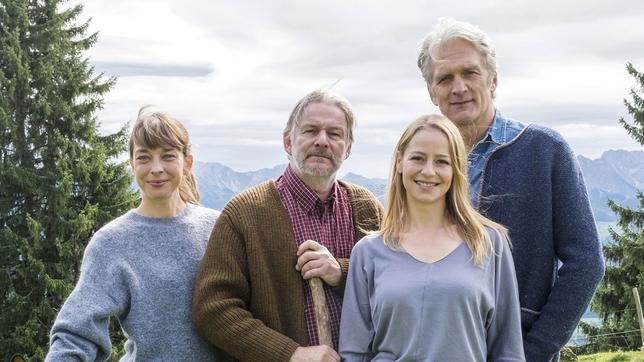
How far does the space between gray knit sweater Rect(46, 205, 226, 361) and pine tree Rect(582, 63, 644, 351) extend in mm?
21201

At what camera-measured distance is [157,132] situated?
3367 millimetres

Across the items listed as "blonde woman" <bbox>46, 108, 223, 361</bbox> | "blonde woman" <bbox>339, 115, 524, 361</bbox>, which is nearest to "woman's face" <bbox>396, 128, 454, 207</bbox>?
"blonde woman" <bbox>339, 115, 524, 361</bbox>

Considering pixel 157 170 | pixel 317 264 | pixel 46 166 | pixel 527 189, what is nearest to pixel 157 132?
pixel 157 170

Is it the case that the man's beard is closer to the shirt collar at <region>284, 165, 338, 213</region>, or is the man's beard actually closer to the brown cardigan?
the shirt collar at <region>284, 165, 338, 213</region>

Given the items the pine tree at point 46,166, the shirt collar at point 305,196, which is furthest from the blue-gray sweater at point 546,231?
the pine tree at point 46,166

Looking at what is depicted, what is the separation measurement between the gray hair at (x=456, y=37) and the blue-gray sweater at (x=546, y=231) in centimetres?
37

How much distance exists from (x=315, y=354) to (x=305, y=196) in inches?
31.1

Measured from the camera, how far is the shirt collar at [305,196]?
3461mm

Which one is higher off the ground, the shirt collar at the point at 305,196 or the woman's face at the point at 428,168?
the woman's face at the point at 428,168

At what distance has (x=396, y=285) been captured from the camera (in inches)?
111

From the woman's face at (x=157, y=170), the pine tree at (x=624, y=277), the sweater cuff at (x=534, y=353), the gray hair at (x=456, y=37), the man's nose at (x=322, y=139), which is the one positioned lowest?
the pine tree at (x=624, y=277)

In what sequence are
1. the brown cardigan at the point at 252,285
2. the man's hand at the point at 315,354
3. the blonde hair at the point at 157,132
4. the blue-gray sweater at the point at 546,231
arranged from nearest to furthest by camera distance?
the blue-gray sweater at the point at 546,231, the man's hand at the point at 315,354, the brown cardigan at the point at 252,285, the blonde hair at the point at 157,132

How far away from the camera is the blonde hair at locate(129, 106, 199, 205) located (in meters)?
3.37

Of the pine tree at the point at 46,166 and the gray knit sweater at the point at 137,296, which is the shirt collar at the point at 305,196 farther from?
the pine tree at the point at 46,166
